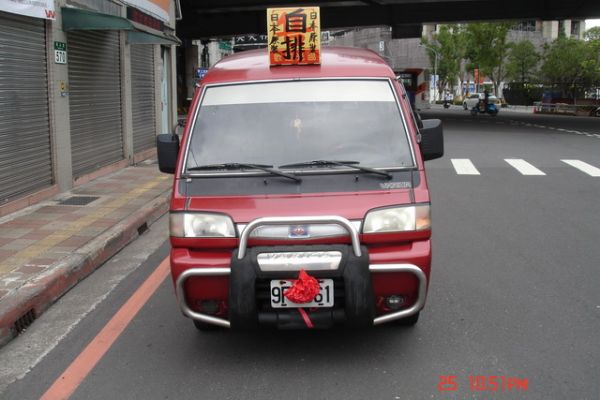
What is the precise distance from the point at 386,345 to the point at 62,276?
10.3 feet

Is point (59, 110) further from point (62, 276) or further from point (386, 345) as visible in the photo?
point (386, 345)

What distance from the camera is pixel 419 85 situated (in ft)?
121

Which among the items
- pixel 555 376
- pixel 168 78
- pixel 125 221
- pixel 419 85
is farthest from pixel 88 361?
pixel 419 85

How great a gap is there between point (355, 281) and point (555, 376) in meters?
1.36

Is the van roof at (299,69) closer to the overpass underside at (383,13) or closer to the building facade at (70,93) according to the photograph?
the building facade at (70,93)

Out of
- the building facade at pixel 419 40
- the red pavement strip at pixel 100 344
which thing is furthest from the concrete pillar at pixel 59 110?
the building facade at pixel 419 40

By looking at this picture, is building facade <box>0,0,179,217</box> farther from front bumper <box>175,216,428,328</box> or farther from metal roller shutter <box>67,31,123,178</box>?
front bumper <box>175,216,428,328</box>

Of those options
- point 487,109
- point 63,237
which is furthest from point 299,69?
point 487,109

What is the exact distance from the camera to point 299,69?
16.2ft

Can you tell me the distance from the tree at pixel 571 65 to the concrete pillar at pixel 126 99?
44.2 metres

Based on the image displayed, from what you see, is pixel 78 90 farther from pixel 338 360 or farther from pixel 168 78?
pixel 338 360

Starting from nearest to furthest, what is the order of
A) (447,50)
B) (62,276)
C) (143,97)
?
(62,276) < (143,97) < (447,50)

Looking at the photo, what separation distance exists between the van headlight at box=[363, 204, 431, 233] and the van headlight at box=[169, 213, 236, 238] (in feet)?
2.75

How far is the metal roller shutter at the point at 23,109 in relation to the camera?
8836mm
